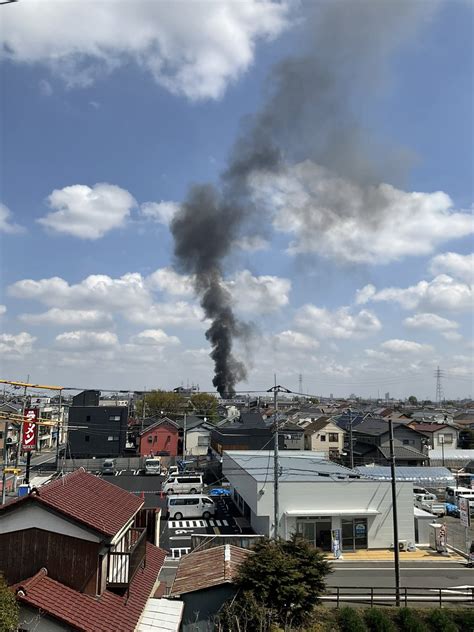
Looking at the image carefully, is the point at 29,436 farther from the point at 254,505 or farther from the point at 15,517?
the point at 15,517

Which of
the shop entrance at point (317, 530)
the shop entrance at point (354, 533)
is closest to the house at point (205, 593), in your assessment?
the shop entrance at point (317, 530)

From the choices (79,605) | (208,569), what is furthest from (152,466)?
(79,605)

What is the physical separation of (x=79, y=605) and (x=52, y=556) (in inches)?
41.3

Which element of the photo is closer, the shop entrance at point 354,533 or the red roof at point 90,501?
the red roof at point 90,501

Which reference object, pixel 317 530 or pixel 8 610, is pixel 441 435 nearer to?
pixel 317 530

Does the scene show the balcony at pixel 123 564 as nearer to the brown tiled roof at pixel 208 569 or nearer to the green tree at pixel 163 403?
the brown tiled roof at pixel 208 569

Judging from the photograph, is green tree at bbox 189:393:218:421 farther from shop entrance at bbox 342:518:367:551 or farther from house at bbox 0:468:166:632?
house at bbox 0:468:166:632

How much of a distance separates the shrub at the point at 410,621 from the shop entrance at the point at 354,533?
1117cm

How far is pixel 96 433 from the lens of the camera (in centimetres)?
5847

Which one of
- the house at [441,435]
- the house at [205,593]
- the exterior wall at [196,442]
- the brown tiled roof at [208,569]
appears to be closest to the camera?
the house at [205,593]

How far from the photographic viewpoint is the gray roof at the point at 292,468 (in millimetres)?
27464

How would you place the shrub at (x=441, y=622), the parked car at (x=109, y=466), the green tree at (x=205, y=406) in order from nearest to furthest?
1. the shrub at (x=441, y=622)
2. the parked car at (x=109, y=466)
3. the green tree at (x=205, y=406)

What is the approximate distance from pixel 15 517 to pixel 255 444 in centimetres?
4652

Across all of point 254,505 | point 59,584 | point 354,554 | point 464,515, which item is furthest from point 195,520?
point 59,584
